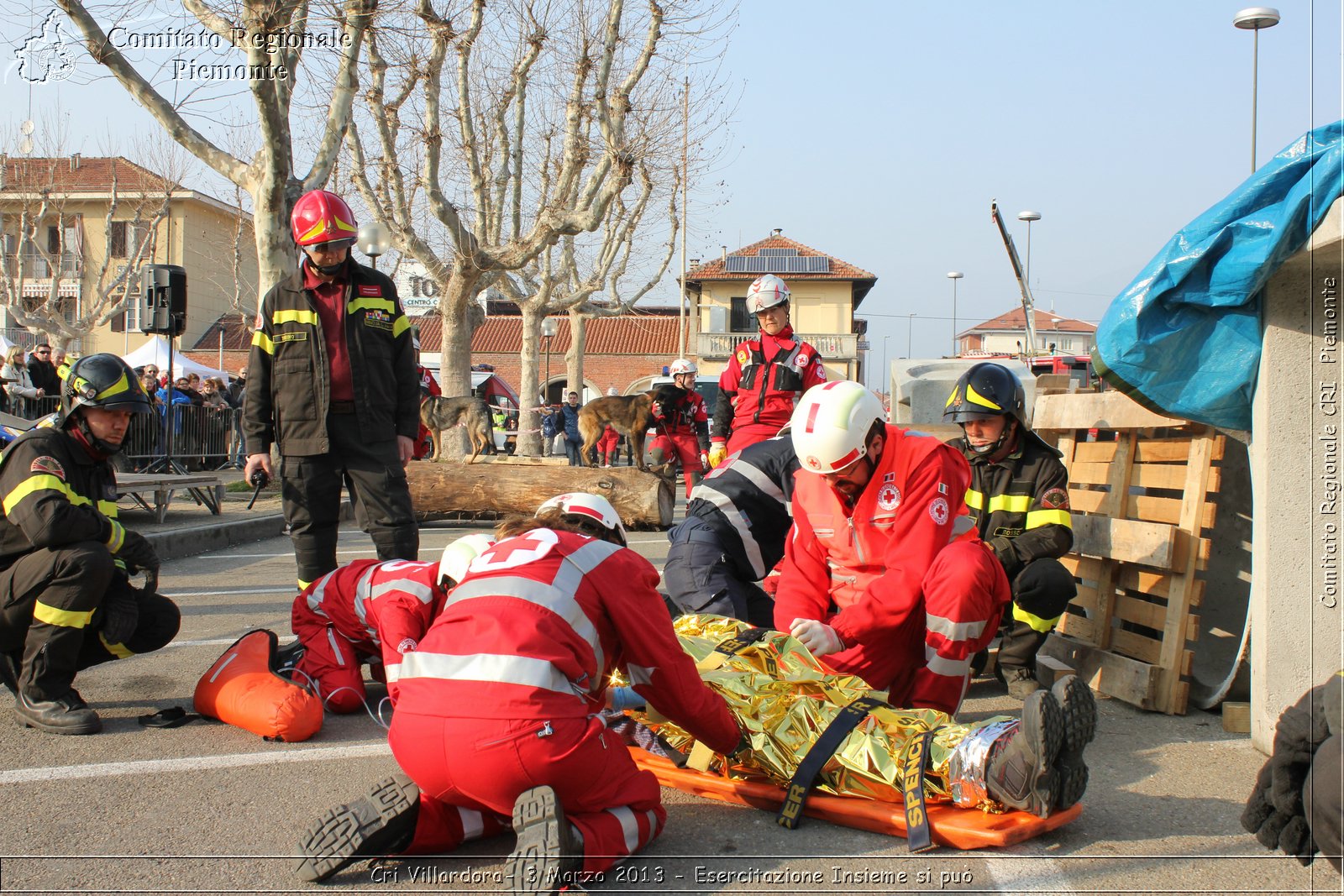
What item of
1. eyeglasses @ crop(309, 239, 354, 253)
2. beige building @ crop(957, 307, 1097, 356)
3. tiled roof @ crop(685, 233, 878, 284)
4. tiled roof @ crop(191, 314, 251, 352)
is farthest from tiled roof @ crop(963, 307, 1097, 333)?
eyeglasses @ crop(309, 239, 354, 253)

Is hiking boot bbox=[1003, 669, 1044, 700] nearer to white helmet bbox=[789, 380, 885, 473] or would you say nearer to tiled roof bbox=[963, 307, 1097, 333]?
white helmet bbox=[789, 380, 885, 473]

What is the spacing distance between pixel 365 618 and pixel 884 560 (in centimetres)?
217

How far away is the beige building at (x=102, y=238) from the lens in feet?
107

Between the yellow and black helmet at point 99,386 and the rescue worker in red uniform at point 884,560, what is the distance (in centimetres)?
286

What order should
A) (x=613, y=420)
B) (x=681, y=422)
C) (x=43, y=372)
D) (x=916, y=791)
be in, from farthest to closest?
(x=613, y=420)
(x=43, y=372)
(x=681, y=422)
(x=916, y=791)

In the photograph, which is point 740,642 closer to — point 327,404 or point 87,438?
point 327,404

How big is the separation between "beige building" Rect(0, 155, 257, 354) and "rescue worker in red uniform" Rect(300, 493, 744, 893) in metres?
31.3

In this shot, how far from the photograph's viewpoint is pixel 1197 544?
4.66 m

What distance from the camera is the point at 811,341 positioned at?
51.2 meters

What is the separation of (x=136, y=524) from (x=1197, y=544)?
9607 mm

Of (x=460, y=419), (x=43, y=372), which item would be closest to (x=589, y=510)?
(x=460, y=419)

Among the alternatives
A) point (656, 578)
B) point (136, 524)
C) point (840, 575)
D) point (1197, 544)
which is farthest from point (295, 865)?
point (136, 524)

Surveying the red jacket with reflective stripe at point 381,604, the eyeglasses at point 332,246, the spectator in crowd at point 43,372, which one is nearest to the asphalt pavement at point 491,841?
the red jacket with reflective stripe at point 381,604

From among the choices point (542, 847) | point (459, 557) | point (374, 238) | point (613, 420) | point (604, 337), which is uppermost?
point (604, 337)
